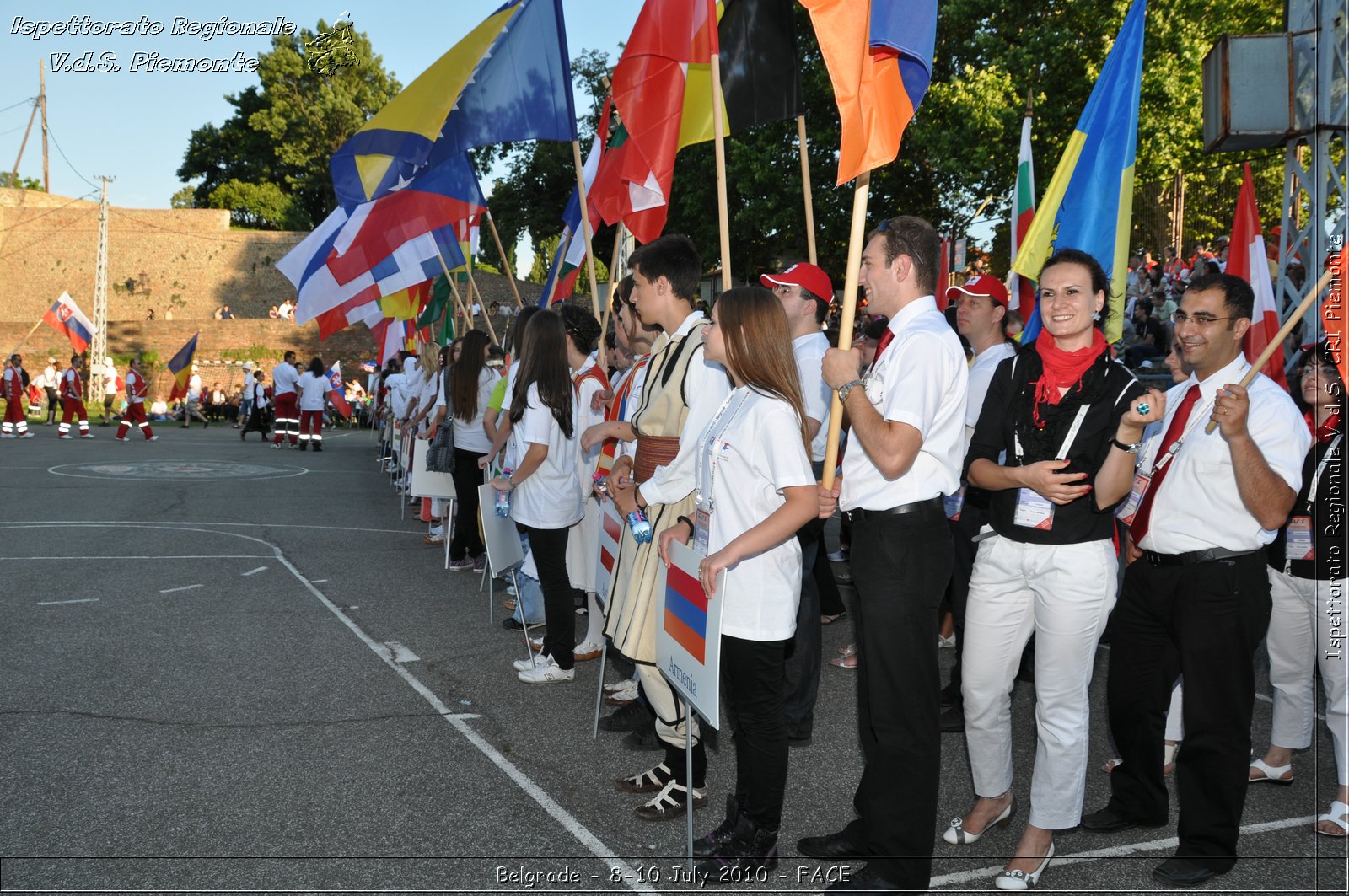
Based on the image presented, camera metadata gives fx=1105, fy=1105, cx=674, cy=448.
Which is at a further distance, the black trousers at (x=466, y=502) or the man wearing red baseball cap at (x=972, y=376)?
the black trousers at (x=466, y=502)

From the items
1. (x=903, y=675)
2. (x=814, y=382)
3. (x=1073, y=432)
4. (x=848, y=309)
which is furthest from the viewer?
(x=814, y=382)

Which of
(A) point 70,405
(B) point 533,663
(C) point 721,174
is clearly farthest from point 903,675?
(A) point 70,405

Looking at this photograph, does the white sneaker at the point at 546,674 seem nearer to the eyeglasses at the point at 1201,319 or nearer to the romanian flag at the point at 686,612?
the romanian flag at the point at 686,612

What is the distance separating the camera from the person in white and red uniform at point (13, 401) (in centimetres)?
2417

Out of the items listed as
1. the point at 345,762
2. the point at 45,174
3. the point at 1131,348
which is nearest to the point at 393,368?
the point at 1131,348

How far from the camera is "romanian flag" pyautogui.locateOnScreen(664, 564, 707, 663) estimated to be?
3.65 m

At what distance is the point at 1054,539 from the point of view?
12.5 feet

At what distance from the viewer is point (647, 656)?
4465mm

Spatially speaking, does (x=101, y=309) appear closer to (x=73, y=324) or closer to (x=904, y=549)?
(x=73, y=324)

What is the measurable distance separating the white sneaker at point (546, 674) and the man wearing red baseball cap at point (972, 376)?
209 centimetres

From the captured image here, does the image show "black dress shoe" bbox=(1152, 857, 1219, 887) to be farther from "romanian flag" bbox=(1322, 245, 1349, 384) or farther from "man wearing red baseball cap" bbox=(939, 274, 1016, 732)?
"man wearing red baseball cap" bbox=(939, 274, 1016, 732)

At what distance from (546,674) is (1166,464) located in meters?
3.48

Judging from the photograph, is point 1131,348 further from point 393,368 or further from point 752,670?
point 752,670

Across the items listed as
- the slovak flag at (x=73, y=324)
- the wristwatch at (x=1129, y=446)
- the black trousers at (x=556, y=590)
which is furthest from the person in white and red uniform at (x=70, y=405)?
the wristwatch at (x=1129, y=446)
